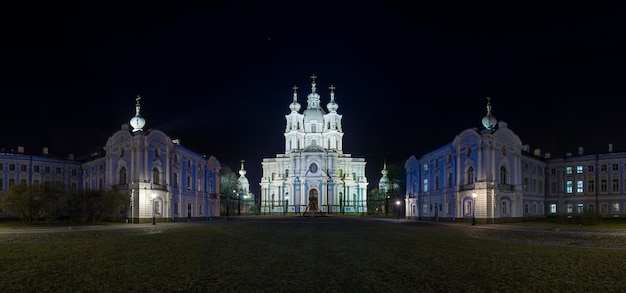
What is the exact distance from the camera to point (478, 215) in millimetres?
53500

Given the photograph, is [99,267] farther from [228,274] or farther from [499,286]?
[499,286]

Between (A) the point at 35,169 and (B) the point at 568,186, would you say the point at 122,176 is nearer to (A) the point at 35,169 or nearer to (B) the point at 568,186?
(A) the point at 35,169

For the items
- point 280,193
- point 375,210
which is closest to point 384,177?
point 375,210

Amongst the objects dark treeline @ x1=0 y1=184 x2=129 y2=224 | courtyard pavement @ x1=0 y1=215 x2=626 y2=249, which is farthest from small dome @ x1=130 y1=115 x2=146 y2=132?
courtyard pavement @ x1=0 y1=215 x2=626 y2=249

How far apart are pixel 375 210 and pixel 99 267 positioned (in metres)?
111

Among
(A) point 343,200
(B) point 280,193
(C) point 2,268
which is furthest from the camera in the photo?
(B) point 280,193

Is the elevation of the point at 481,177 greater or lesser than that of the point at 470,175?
lesser

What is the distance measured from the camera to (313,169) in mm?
112875

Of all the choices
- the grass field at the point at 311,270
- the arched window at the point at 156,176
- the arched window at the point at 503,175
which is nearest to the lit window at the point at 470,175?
the arched window at the point at 503,175

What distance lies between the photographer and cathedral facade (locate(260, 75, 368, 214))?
111 metres

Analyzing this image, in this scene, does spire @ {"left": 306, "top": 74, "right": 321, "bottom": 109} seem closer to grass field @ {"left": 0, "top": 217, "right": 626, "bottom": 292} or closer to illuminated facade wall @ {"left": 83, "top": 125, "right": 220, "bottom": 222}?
illuminated facade wall @ {"left": 83, "top": 125, "right": 220, "bottom": 222}

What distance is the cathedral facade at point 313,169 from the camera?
11069 cm

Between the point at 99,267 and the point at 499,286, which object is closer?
the point at 499,286

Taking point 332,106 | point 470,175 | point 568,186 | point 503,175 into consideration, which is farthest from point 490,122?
point 332,106
